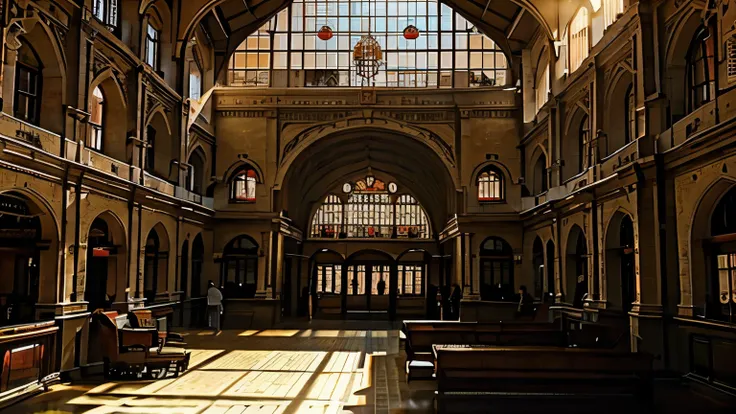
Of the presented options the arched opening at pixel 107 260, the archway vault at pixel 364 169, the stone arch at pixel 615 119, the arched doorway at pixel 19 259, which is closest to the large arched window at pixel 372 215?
the archway vault at pixel 364 169

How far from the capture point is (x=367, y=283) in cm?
3422

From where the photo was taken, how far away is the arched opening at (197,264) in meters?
24.0

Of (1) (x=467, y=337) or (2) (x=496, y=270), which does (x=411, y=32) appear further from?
(1) (x=467, y=337)

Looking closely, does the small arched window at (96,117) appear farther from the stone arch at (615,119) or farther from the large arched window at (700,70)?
the large arched window at (700,70)

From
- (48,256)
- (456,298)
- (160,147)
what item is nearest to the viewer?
(48,256)

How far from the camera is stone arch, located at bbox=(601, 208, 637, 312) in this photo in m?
15.8

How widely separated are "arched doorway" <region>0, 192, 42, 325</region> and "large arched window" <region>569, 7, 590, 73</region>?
1325 centimetres

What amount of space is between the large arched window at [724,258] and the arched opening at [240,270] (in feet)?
55.2

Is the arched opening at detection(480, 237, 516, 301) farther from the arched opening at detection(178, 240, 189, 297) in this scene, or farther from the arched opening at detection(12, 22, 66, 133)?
the arched opening at detection(12, 22, 66, 133)

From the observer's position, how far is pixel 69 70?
45.5ft

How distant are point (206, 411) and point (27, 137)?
19.2 feet

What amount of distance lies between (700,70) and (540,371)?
6479 mm

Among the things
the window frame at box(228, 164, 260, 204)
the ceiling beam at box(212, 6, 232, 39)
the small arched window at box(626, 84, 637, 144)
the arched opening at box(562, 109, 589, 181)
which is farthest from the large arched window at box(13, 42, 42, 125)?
the arched opening at box(562, 109, 589, 181)

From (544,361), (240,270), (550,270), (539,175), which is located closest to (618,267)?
(550,270)
